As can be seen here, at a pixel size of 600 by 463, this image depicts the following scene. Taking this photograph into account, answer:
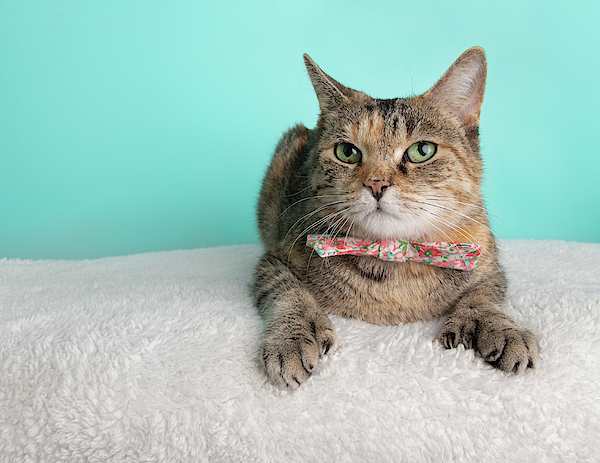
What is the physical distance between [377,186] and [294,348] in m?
0.37

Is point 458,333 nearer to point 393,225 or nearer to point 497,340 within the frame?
point 497,340

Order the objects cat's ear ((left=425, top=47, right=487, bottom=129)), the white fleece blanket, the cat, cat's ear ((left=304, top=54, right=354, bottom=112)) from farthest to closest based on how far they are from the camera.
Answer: cat's ear ((left=304, top=54, right=354, bottom=112)) → cat's ear ((left=425, top=47, right=487, bottom=129)) → the cat → the white fleece blanket

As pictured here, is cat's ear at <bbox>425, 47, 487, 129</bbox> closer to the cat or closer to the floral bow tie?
the cat

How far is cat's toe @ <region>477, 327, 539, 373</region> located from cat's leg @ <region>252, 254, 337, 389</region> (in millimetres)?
295

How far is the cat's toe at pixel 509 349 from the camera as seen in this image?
75 cm

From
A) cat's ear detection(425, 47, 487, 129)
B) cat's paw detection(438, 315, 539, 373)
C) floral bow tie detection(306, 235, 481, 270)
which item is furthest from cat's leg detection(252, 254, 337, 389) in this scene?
cat's ear detection(425, 47, 487, 129)

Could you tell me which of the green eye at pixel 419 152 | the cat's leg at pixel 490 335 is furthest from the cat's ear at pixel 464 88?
the cat's leg at pixel 490 335

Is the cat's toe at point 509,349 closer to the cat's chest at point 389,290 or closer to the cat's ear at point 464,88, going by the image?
the cat's chest at point 389,290

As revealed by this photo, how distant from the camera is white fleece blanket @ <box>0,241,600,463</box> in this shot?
729 millimetres

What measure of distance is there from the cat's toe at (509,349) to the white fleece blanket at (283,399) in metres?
0.02

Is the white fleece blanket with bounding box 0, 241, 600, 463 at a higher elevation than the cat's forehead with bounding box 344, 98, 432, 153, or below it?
below

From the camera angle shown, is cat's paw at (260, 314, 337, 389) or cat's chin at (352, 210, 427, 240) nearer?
cat's paw at (260, 314, 337, 389)

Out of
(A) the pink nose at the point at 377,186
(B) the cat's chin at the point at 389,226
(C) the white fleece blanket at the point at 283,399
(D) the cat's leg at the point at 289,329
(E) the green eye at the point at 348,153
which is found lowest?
(C) the white fleece blanket at the point at 283,399

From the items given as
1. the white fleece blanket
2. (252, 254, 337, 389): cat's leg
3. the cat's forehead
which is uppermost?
the cat's forehead
